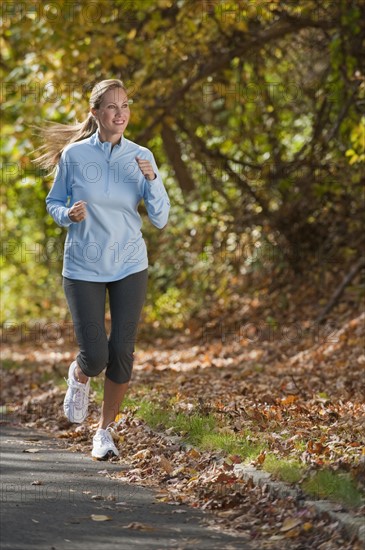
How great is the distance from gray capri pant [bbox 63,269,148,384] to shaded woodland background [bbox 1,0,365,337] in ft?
20.0

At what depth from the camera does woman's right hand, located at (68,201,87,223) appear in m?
6.80

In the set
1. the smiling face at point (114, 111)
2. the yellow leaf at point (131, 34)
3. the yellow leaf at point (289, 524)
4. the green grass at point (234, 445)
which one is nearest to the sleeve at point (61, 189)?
the smiling face at point (114, 111)

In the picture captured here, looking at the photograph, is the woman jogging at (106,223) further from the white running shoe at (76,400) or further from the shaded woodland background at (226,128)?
the shaded woodland background at (226,128)

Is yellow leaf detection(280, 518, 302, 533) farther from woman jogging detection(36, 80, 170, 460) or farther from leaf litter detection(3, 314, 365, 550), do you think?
woman jogging detection(36, 80, 170, 460)

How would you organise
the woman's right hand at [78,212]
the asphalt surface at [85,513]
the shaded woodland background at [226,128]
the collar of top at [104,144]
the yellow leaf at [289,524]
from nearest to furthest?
1. the asphalt surface at [85,513]
2. the yellow leaf at [289,524]
3. the woman's right hand at [78,212]
4. the collar of top at [104,144]
5. the shaded woodland background at [226,128]

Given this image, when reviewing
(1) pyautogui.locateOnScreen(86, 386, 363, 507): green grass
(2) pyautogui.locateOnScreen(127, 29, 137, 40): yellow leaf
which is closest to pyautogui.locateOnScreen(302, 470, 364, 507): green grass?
(1) pyautogui.locateOnScreen(86, 386, 363, 507): green grass

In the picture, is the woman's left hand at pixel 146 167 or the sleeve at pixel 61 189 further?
the sleeve at pixel 61 189

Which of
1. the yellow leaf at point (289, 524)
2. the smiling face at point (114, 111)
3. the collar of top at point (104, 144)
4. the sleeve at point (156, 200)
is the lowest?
the yellow leaf at point (289, 524)

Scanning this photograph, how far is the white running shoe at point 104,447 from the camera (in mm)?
7383

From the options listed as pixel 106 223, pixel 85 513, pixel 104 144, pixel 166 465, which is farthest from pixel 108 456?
pixel 104 144

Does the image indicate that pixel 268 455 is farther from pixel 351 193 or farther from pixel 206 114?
pixel 206 114

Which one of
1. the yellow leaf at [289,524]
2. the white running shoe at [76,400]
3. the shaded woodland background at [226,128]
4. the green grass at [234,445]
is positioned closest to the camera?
the yellow leaf at [289,524]

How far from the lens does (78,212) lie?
680 cm

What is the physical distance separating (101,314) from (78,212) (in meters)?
0.71
